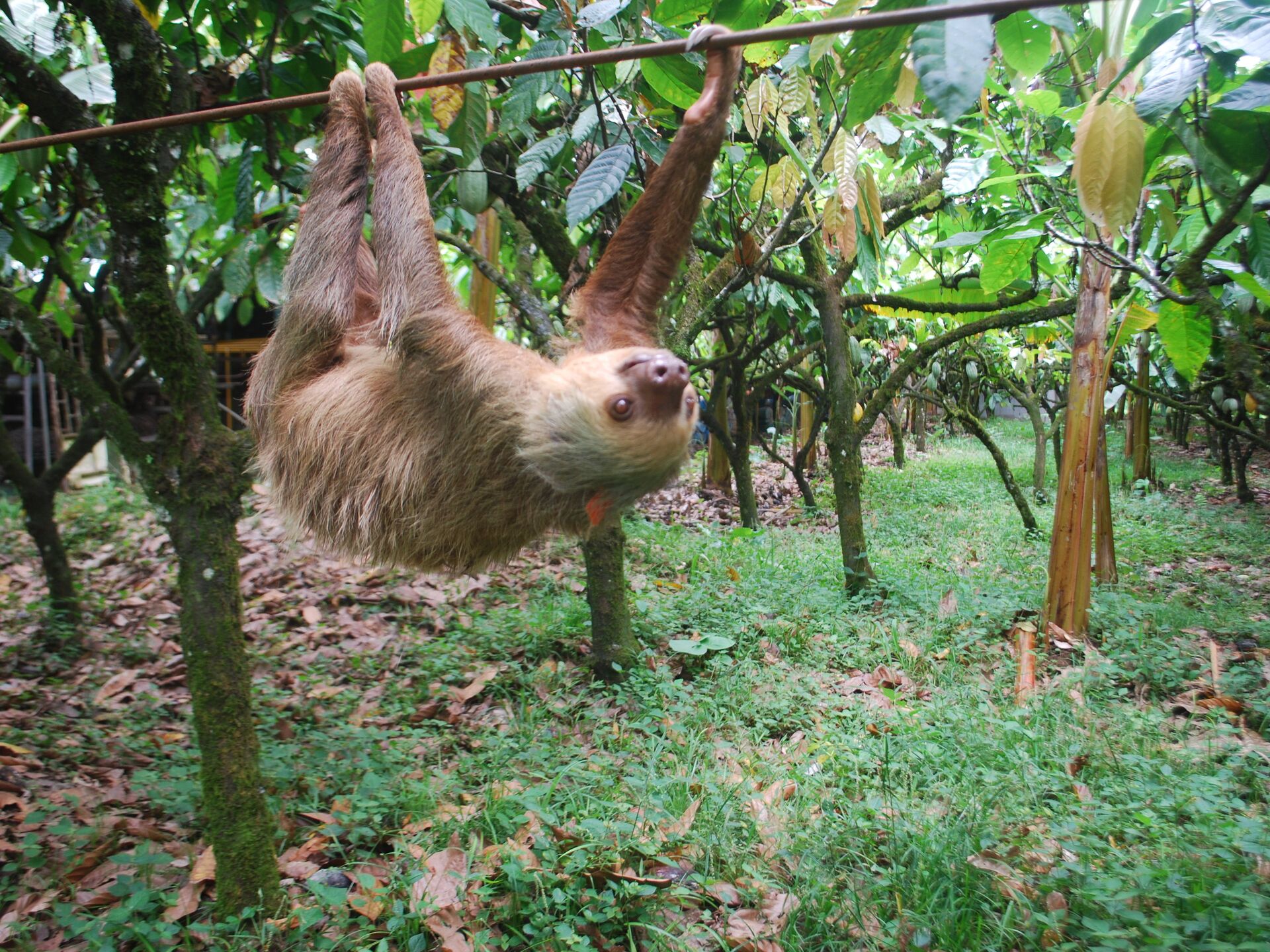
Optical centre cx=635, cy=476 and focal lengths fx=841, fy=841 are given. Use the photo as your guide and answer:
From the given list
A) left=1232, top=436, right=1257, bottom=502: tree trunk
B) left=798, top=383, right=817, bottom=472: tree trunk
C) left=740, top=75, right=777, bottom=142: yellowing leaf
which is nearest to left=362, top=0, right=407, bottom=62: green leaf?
left=740, top=75, right=777, bottom=142: yellowing leaf

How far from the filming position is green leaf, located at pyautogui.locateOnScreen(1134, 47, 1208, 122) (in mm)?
2135

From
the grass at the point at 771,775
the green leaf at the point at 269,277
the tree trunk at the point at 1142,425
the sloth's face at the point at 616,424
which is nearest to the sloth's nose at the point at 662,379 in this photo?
the sloth's face at the point at 616,424

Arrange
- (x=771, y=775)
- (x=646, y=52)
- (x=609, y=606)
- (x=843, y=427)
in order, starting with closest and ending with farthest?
(x=646, y=52), (x=771, y=775), (x=609, y=606), (x=843, y=427)

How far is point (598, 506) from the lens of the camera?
2863 mm

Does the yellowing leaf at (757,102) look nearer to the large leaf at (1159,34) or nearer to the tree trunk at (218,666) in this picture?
the large leaf at (1159,34)

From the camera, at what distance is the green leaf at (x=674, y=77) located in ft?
8.78

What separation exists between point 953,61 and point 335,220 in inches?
89.7

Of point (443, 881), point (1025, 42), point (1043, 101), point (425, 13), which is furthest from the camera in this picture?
point (1043, 101)

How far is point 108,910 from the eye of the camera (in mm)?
3064

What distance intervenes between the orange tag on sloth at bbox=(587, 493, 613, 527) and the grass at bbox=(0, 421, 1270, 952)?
1334 millimetres

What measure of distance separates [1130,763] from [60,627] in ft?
20.5

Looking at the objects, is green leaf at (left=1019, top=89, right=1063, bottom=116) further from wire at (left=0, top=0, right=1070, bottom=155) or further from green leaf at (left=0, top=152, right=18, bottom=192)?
green leaf at (left=0, top=152, right=18, bottom=192)

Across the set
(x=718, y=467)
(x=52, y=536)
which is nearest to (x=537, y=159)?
(x=52, y=536)

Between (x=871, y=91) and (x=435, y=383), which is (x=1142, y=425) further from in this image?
(x=435, y=383)
